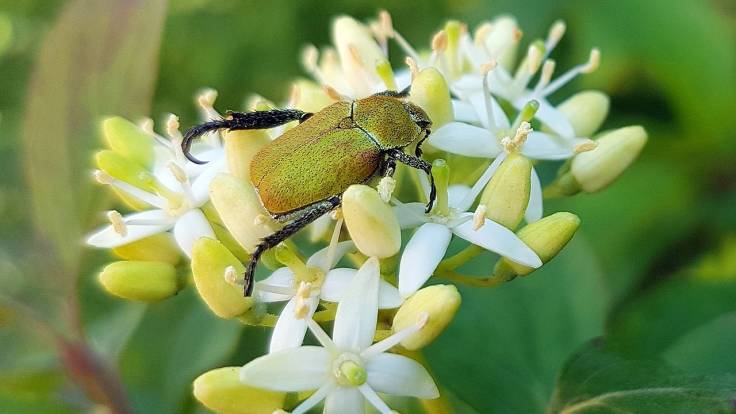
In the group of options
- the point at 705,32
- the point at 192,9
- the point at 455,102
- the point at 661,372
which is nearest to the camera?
the point at 661,372

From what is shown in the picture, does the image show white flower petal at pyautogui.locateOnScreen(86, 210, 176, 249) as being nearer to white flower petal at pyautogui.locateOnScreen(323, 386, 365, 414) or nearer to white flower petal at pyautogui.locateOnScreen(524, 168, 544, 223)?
white flower petal at pyautogui.locateOnScreen(323, 386, 365, 414)

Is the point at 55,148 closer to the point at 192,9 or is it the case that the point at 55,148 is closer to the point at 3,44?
the point at 3,44

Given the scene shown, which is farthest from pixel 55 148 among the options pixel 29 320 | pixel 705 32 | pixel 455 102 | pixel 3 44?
pixel 705 32

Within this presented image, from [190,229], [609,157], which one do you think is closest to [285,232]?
[190,229]

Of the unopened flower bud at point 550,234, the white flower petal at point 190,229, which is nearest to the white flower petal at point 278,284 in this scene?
the white flower petal at point 190,229

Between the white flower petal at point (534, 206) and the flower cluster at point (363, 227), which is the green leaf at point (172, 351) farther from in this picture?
the white flower petal at point (534, 206)

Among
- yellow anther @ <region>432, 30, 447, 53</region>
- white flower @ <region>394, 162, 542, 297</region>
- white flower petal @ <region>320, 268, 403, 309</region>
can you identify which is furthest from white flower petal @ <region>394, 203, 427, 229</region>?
yellow anther @ <region>432, 30, 447, 53</region>
